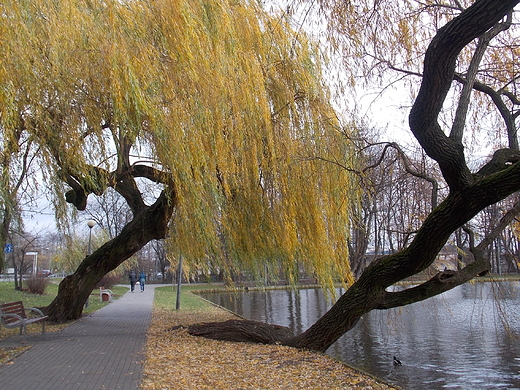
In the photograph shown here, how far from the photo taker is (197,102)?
23.9 feet

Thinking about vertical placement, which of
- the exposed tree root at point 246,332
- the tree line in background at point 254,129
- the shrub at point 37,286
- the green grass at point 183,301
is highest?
the tree line in background at point 254,129

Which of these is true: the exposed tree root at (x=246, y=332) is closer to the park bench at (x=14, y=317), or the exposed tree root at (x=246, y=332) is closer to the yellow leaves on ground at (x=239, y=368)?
the yellow leaves on ground at (x=239, y=368)

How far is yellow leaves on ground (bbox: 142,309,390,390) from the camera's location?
572cm

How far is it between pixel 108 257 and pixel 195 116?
520 cm

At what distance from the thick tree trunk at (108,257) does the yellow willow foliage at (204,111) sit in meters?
0.97

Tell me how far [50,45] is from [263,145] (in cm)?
371

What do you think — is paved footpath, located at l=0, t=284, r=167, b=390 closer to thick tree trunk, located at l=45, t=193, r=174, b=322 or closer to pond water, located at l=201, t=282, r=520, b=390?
thick tree trunk, located at l=45, t=193, r=174, b=322

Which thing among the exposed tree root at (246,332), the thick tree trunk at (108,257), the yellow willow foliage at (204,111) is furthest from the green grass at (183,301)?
the yellow willow foliage at (204,111)

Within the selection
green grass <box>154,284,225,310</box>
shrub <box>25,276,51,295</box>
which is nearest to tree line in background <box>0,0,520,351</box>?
green grass <box>154,284,225,310</box>

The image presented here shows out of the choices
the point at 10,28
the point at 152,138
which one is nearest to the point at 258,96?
the point at 152,138

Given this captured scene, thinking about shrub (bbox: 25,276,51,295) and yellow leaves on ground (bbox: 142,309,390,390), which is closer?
yellow leaves on ground (bbox: 142,309,390,390)

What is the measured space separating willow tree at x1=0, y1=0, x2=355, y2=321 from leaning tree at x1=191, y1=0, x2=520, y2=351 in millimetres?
1192

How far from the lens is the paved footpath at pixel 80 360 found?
18.1 ft

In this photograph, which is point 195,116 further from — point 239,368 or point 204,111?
point 239,368
